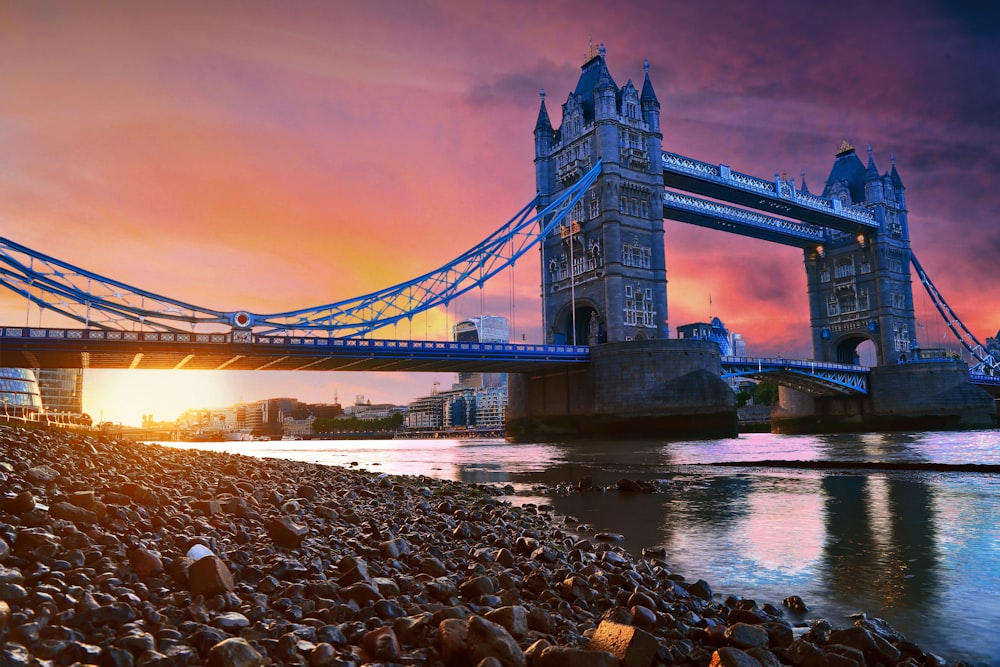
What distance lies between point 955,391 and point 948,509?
7457 cm

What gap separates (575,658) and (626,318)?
64.6 m

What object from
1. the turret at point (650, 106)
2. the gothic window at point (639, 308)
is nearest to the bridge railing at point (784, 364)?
the gothic window at point (639, 308)

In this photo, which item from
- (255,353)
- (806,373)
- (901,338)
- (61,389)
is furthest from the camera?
(61,389)

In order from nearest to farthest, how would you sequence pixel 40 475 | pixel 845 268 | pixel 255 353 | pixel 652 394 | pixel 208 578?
pixel 208 578
pixel 40 475
pixel 255 353
pixel 652 394
pixel 845 268

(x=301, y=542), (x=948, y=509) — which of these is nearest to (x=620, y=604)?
(x=301, y=542)

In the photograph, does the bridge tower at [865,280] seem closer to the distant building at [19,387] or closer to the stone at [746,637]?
the distant building at [19,387]

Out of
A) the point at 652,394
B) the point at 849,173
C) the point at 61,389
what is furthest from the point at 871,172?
the point at 61,389

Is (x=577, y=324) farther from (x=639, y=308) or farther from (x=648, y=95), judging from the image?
(x=648, y=95)

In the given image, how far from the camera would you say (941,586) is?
20.5 feet

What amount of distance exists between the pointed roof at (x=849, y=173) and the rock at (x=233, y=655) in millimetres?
112150

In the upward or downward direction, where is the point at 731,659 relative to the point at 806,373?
downward

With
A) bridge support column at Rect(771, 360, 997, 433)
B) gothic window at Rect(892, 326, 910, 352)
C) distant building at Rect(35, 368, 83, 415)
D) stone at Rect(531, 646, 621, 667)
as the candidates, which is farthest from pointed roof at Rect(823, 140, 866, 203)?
distant building at Rect(35, 368, 83, 415)

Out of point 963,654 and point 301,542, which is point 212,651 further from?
point 963,654

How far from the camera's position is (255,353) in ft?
170
